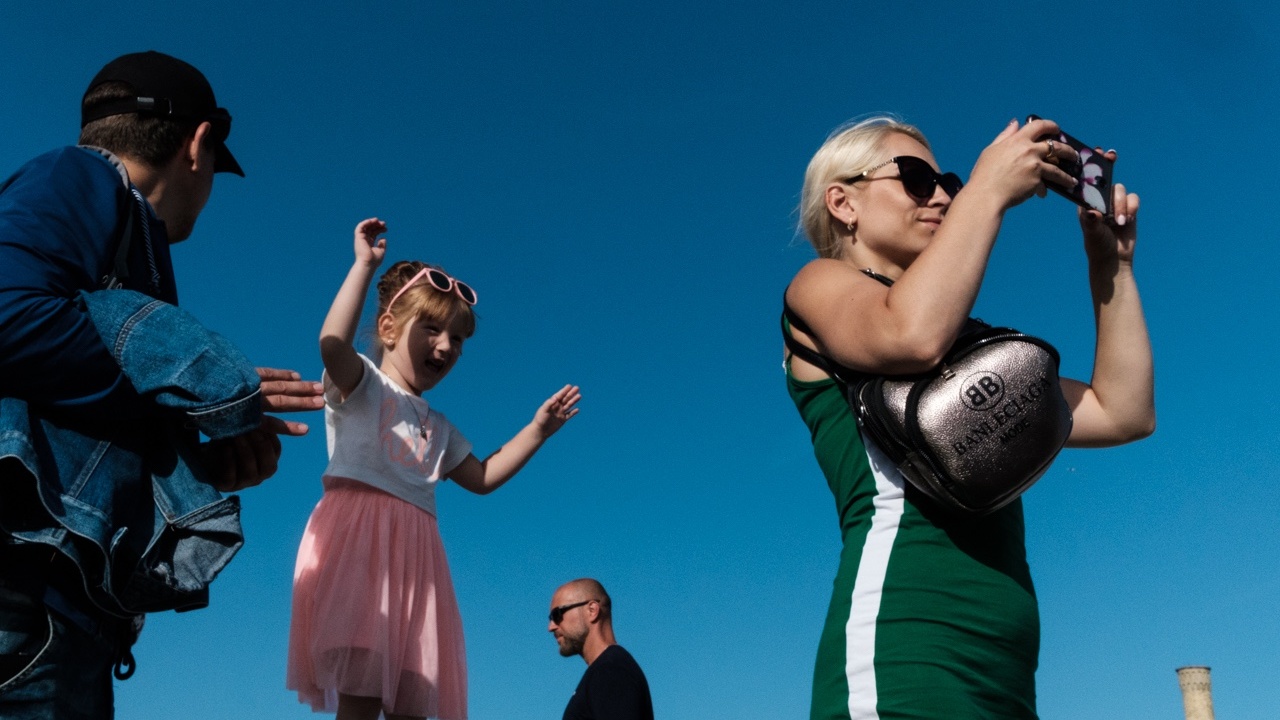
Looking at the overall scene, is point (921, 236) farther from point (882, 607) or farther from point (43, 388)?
point (43, 388)

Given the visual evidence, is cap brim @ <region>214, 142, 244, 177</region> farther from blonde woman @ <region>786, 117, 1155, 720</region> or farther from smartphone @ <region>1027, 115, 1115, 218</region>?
smartphone @ <region>1027, 115, 1115, 218</region>

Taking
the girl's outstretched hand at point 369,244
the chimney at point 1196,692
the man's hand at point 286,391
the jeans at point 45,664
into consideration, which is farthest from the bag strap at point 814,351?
the chimney at point 1196,692

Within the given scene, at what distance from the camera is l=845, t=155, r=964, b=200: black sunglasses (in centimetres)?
327

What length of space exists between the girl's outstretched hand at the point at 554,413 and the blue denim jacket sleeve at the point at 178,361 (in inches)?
166

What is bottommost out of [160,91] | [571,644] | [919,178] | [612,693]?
[612,693]

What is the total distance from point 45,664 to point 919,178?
8.06ft

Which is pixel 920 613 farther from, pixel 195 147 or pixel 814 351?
pixel 195 147

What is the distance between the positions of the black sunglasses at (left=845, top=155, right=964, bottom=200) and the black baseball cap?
181 cm

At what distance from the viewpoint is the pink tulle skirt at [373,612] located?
213 inches

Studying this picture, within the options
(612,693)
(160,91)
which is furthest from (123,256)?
(612,693)

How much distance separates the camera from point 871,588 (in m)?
2.54

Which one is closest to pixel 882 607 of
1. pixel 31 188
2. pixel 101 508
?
pixel 101 508

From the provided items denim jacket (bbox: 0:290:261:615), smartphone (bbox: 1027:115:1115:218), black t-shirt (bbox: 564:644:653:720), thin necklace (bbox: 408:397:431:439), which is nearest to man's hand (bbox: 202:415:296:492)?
denim jacket (bbox: 0:290:261:615)

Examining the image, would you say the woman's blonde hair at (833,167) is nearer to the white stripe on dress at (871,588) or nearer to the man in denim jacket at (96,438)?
the white stripe on dress at (871,588)
